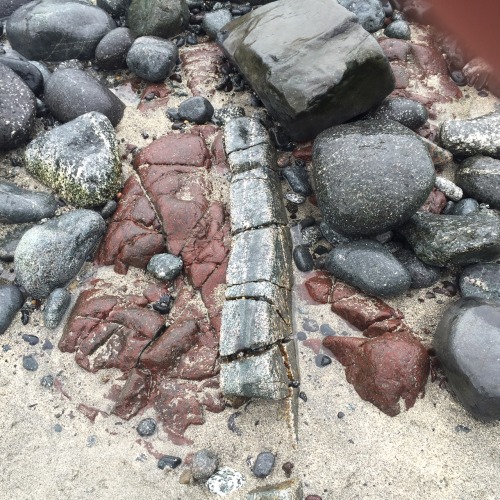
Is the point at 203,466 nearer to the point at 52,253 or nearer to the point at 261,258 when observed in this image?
the point at 261,258

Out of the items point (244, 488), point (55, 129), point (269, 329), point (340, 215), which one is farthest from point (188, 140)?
point (244, 488)

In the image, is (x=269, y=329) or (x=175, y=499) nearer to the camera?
(x=175, y=499)

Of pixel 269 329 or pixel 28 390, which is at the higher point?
pixel 269 329

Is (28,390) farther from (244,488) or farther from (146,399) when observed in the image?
(244,488)

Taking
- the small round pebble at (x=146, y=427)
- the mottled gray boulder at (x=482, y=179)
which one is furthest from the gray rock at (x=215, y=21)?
the small round pebble at (x=146, y=427)

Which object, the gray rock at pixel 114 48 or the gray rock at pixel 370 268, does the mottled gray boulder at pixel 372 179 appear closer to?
the gray rock at pixel 370 268

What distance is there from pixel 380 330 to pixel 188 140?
2.45 m

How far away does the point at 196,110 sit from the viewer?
5359 mm

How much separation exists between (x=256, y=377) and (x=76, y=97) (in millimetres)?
3259

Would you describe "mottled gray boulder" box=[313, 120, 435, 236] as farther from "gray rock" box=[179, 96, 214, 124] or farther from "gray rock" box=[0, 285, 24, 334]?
"gray rock" box=[0, 285, 24, 334]

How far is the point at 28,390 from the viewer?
4.02 metres

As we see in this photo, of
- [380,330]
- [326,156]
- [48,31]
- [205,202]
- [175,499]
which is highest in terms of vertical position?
[48,31]

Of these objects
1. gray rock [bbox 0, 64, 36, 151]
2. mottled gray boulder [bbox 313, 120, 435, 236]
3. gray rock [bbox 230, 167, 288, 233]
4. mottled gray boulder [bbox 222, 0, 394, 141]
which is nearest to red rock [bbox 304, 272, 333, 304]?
mottled gray boulder [bbox 313, 120, 435, 236]

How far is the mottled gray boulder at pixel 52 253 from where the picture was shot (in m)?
4.37
